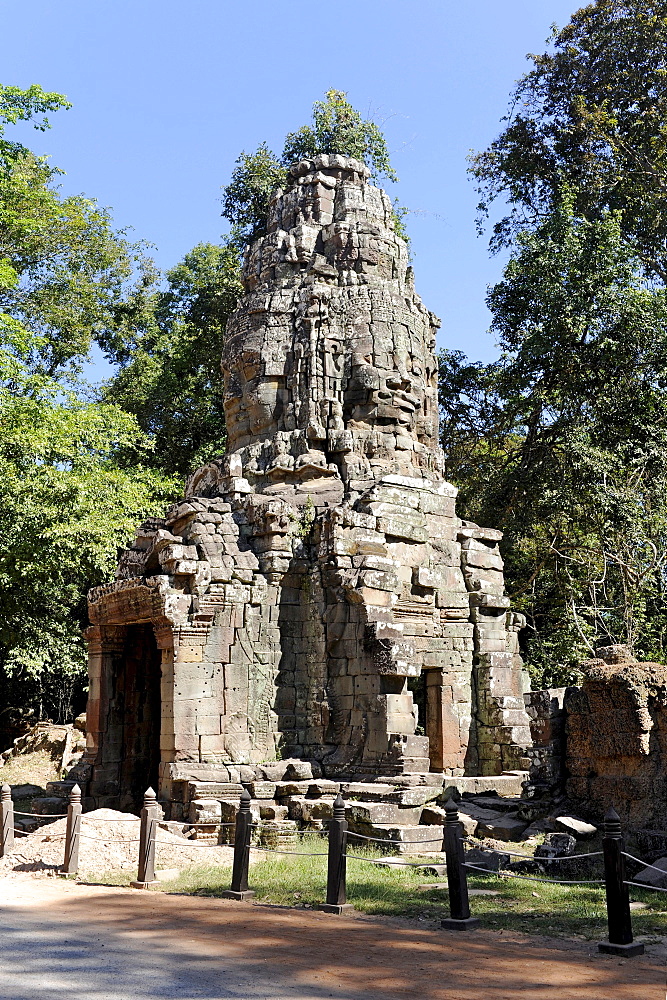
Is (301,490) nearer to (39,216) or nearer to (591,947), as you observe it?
(591,947)

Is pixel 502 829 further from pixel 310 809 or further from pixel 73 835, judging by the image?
pixel 73 835

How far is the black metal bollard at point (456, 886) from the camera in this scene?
7727 mm

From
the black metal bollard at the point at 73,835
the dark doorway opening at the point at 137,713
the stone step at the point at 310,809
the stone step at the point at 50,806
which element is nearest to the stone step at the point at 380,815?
the stone step at the point at 310,809

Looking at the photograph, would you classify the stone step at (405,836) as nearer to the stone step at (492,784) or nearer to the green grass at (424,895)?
the green grass at (424,895)

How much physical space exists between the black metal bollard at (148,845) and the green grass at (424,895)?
0.62 ft

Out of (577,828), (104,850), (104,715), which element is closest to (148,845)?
(104,850)

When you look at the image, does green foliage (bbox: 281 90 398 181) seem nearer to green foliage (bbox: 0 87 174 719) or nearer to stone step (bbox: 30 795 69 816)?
green foliage (bbox: 0 87 174 719)

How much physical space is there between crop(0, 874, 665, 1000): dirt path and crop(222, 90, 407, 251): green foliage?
959 inches

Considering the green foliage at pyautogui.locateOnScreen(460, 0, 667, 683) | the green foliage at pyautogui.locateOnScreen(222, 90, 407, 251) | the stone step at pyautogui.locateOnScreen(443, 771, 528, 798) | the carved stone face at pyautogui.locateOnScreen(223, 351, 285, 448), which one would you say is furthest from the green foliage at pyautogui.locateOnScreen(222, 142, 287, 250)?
the stone step at pyautogui.locateOnScreen(443, 771, 528, 798)

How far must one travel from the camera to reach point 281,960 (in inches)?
263

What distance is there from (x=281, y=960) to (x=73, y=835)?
4.89 meters

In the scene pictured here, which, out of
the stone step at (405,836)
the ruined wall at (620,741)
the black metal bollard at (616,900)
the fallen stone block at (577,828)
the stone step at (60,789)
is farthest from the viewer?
the stone step at (60,789)

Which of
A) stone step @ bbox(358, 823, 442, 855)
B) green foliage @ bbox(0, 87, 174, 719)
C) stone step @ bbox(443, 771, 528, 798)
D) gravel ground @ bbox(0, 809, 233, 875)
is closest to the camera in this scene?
gravel ground @ bbox(0, 809, 233, 875)

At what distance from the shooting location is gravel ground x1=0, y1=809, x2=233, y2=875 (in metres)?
11.2
